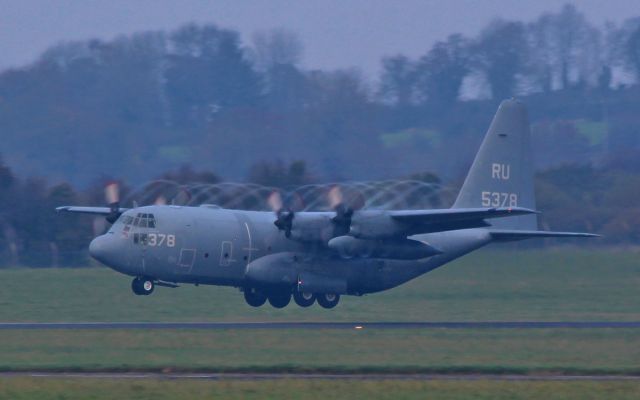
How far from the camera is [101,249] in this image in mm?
27359

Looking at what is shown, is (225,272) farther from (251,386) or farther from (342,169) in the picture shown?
(342,169)

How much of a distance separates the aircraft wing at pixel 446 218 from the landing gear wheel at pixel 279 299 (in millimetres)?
3810

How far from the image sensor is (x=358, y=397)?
599 inches

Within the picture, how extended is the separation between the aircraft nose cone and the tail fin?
1002cm

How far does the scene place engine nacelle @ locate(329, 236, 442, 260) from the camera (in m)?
28.4

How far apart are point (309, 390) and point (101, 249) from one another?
1268 centimetres

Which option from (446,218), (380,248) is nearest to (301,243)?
(380,248)

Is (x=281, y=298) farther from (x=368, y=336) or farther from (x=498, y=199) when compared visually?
(x=498, y=199)

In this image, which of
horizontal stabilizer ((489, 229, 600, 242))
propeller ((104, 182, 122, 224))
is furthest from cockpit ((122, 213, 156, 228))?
horizontal stabilizer ((489, 229, 600, 242))

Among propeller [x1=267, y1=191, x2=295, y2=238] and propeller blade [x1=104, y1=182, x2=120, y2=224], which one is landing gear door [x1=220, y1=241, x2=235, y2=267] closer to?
propeller [x1=267, y1=191, x2=295, y2=238]

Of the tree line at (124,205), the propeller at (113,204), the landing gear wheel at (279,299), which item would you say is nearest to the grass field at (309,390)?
the landing gear wheel at (279,299)

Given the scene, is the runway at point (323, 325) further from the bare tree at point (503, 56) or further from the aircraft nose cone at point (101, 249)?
the bare tree at point (503, 56)

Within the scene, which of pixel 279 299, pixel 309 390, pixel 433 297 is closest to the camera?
pixel 309 390

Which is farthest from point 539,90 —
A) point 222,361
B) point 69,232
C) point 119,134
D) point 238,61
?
point 222,361
